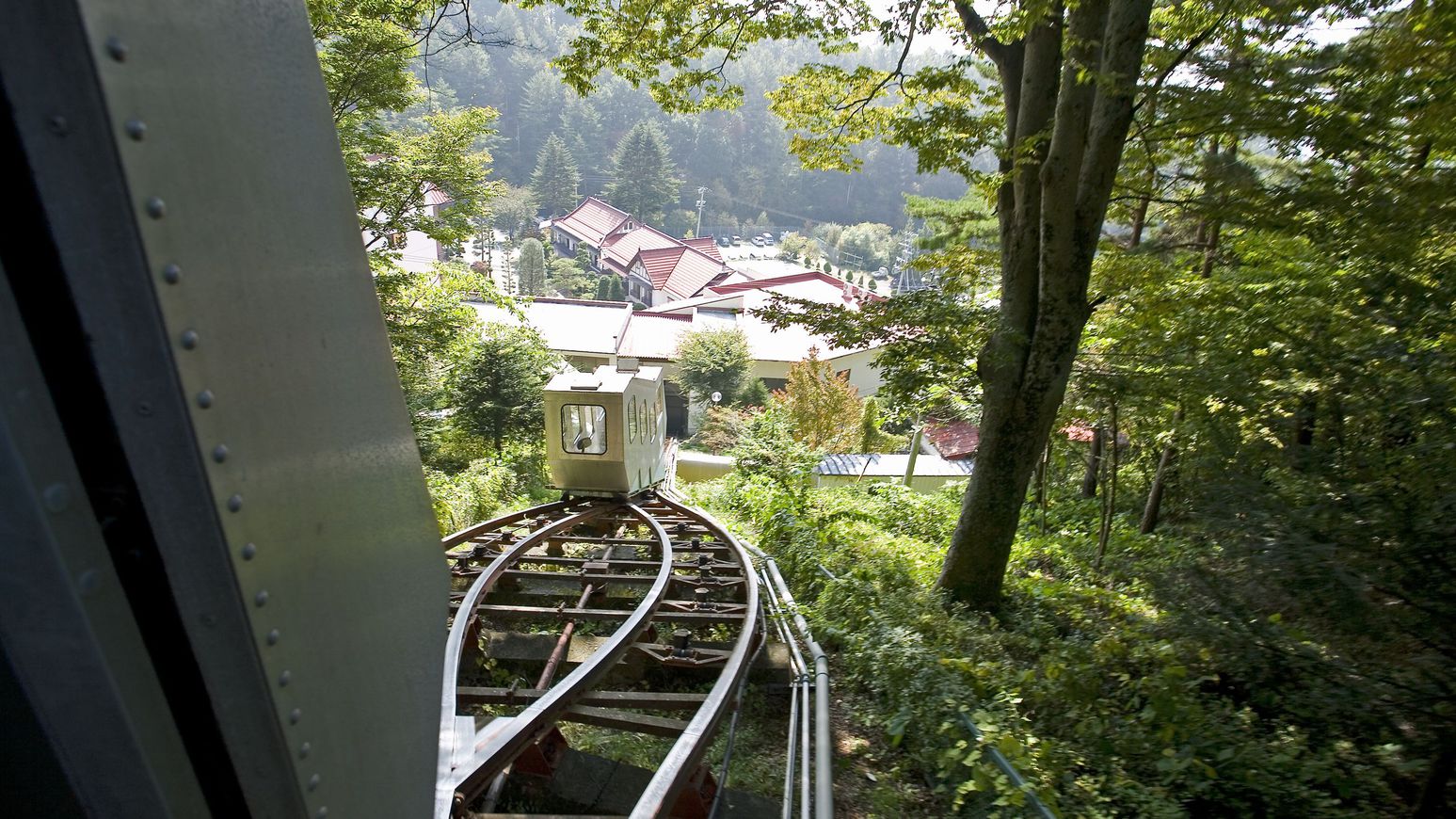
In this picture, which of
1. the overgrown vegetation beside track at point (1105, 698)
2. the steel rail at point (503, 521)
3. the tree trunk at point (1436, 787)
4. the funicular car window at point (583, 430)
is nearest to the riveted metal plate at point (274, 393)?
the overgrown vegetation beside track at point (1105, 698)

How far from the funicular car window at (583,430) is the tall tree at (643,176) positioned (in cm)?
6940

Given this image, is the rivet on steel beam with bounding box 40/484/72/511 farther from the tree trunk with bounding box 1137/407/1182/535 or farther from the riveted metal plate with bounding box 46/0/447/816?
the tree trunk with bounding box 1137/407/1182/535


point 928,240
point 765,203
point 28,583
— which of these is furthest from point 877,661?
point 765,203

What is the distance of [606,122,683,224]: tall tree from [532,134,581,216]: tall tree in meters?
4.49

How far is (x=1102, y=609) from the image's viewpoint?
8.27m

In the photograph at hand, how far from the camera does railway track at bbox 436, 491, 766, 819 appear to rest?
3.77m

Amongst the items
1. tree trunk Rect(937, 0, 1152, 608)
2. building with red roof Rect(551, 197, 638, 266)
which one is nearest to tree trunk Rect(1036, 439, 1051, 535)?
tree trunk Rect(937, 0, 1152, 608)

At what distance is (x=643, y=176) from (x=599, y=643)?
75.1 metres

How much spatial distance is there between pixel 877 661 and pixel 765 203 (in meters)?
96.0

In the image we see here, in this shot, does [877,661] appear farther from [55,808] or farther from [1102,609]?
[55,808]

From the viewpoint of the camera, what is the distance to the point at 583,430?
1056cm

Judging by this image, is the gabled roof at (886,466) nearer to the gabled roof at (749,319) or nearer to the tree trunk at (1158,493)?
the gabled roof at (749,319)

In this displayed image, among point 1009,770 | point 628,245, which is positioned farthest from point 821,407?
point 628,245

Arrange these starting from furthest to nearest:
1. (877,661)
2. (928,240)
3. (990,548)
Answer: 1. (928,240)
2. (990,548)
3. (877,661)
